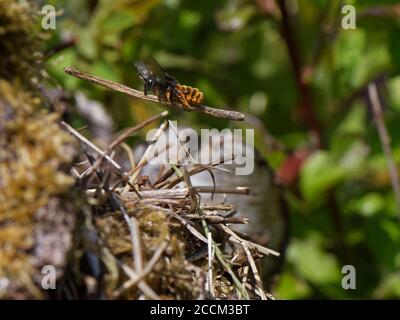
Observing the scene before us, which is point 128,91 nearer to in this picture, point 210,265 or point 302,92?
point 210,265

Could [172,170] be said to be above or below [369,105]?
below

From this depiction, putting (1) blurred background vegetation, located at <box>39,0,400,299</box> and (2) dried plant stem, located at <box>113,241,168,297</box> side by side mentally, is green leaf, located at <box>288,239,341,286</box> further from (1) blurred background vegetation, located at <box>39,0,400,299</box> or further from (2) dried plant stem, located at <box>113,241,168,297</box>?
(2) dried plant stem, located at <box>113,241,168,297</box>

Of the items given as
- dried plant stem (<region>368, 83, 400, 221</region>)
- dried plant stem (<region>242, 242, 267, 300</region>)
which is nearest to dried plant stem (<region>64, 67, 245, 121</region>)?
dried plant stem (<region>242, 242, 267, 300</region>)

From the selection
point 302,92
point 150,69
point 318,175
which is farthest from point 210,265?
point 302,92

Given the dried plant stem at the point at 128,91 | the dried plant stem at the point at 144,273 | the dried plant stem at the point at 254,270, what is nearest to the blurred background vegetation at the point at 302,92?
the dried plant stem at the point at 128,91
